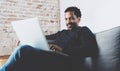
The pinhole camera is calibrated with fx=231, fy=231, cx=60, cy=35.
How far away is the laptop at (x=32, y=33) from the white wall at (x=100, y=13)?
3.42 feet

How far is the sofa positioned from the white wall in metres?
0.53

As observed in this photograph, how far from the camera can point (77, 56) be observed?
2057 mm

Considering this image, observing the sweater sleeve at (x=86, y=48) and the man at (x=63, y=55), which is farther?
the sweater sleeve at (x=86, y=48)

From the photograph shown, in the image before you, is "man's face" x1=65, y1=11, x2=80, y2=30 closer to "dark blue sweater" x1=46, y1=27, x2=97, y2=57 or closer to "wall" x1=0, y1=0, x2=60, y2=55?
"dark blue sweater" x1=46, y1=27, x2=97, y2=57

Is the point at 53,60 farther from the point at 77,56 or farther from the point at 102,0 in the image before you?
the point at 102,0

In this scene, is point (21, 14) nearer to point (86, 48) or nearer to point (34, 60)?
point (86, 48)

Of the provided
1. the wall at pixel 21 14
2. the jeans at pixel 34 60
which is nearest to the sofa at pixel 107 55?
the jeans at pixel 34 60

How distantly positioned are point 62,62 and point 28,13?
5.75ft

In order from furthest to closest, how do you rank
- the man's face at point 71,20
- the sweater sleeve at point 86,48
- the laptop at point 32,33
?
1. the man's face at point 71,20
2. the sweater sleeve at point 86,48
3. the laptop at point 32,33

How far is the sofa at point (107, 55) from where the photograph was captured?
1.96m

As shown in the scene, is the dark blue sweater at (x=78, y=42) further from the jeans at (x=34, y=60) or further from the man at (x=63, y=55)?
the jeans at (x=34, y=60)

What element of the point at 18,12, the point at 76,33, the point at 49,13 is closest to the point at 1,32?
the point at 18,12

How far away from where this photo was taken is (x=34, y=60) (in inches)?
67.2

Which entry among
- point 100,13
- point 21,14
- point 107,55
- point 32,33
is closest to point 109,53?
point 107,55
